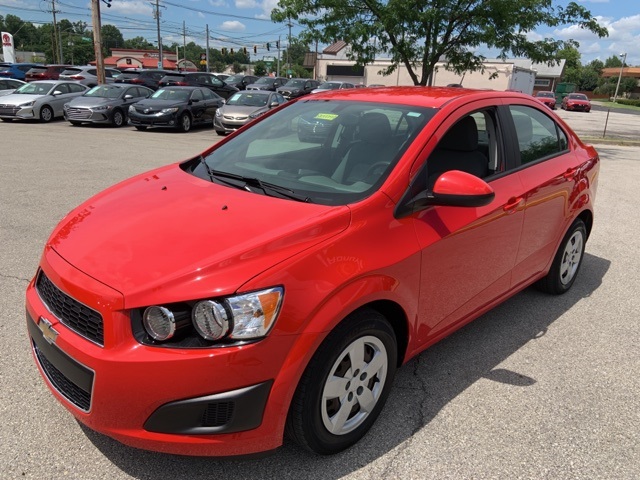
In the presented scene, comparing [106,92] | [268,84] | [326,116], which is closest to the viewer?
[326,116]

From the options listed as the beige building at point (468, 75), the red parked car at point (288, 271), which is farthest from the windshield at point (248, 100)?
the beige building at point (468, 75)

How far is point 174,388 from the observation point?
2006mm

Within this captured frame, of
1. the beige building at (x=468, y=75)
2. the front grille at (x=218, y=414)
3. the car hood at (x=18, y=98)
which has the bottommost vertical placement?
the front grille at (x=218, y=414)

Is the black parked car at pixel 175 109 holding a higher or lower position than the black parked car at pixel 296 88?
lower

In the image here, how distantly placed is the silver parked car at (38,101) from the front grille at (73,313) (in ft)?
59.0

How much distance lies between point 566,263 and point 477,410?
82.4 inches

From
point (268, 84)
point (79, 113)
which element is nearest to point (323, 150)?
point (79, 113)

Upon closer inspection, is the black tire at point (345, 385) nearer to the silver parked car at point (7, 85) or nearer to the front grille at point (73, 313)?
the front grille at point (73, 313)

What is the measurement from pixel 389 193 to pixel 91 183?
6.86 m

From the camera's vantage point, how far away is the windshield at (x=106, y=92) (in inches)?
725

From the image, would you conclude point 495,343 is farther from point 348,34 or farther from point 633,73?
point 633,73

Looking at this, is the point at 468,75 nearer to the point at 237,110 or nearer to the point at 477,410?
the point at 237,110

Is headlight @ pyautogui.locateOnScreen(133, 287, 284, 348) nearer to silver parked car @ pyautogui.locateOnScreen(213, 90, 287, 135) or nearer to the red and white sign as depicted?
silver parked car @ pyautogui.locateOnScreen(213, 90, 287, 135)

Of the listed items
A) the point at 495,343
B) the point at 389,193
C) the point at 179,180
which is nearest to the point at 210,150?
the point at 179,180
